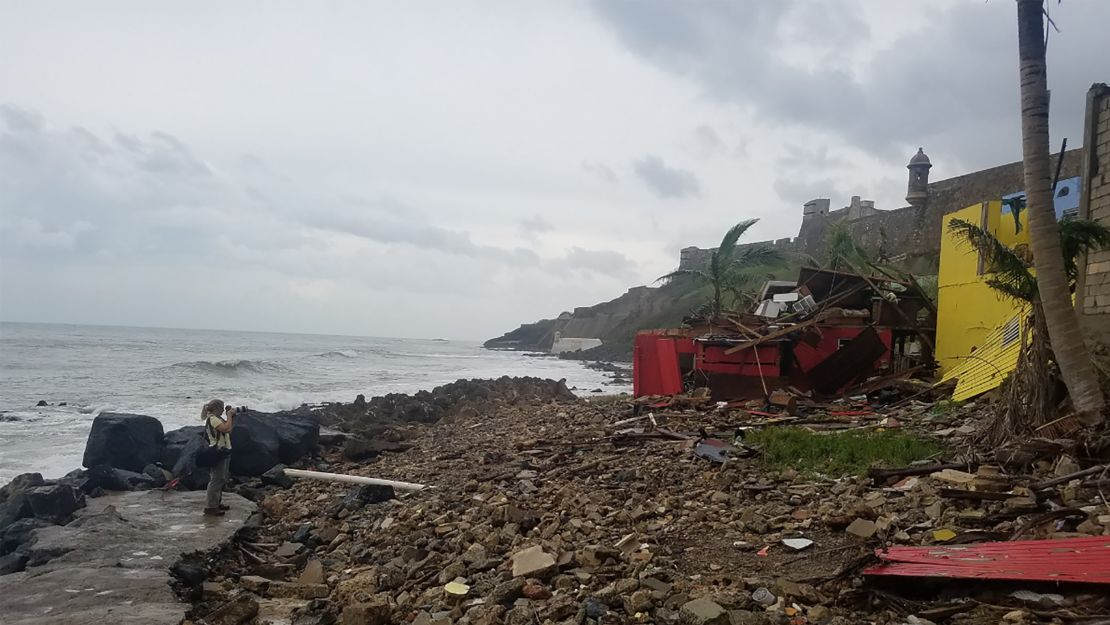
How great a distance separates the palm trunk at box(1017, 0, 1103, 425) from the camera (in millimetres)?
6164

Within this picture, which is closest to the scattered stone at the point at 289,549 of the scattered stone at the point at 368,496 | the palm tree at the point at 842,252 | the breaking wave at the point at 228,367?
the scattered stone at the point at 368,496

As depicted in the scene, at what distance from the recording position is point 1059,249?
6570 millimetres

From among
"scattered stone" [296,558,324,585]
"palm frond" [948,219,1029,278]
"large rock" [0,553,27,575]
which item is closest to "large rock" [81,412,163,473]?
"large rock" [0,553,27,575]

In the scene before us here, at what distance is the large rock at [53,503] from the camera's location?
825 cm

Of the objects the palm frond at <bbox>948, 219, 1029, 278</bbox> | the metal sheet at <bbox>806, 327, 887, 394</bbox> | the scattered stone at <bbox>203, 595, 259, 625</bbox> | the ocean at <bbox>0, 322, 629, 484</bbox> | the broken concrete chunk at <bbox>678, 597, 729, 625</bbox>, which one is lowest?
the ocean at <bbox>0, 322, 629, 484</bbox>

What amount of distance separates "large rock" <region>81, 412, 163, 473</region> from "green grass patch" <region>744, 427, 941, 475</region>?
1010cm

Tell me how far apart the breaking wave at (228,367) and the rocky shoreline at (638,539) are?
97.5ft

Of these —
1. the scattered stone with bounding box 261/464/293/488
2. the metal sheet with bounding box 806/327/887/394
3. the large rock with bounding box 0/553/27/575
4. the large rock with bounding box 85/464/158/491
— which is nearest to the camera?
the large rock with bounding box 0/553/27/575

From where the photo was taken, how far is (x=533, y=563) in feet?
16.1

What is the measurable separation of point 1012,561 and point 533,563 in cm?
288

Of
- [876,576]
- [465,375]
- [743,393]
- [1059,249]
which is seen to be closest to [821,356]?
[743,393]

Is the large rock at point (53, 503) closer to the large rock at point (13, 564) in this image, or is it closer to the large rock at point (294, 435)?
the large rock at point (13, 564)

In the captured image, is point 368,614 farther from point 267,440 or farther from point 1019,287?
point 267,440

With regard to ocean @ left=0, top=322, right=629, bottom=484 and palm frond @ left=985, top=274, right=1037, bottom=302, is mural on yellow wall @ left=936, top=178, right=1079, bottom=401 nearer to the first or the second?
palm frond @ left=985, top=274, right=1037, bottom=302
